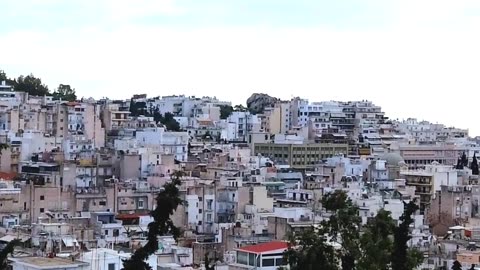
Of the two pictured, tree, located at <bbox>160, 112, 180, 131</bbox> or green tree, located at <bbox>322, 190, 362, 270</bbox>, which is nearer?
green tree, located at <bbox>322, 190, 362, 270</bbox>

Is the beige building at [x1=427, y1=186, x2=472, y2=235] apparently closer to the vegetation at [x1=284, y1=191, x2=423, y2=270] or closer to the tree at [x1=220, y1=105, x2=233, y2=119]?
the vegetation at [x1=284, y1=191, x2=423, y2=270]

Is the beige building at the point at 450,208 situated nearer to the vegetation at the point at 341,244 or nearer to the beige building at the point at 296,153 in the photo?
the beige building at the point at 296,153

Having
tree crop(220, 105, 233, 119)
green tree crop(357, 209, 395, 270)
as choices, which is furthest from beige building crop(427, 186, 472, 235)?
tree crop(220, 105, 233, 119)

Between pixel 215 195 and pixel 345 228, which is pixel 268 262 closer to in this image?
pixel 345 228

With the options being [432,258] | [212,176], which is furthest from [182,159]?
[432,258]

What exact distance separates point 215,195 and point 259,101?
139 ft

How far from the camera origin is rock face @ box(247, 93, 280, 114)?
7850 centimetres

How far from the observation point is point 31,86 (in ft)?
221

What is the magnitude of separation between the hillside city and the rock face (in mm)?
9229

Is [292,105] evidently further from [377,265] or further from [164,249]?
[377,265]

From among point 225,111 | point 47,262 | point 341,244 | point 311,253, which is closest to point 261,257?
point 47,262

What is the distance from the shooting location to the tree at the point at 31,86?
6644 cm

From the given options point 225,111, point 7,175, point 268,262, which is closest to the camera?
point 268,262

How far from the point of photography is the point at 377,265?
53.7 feet
